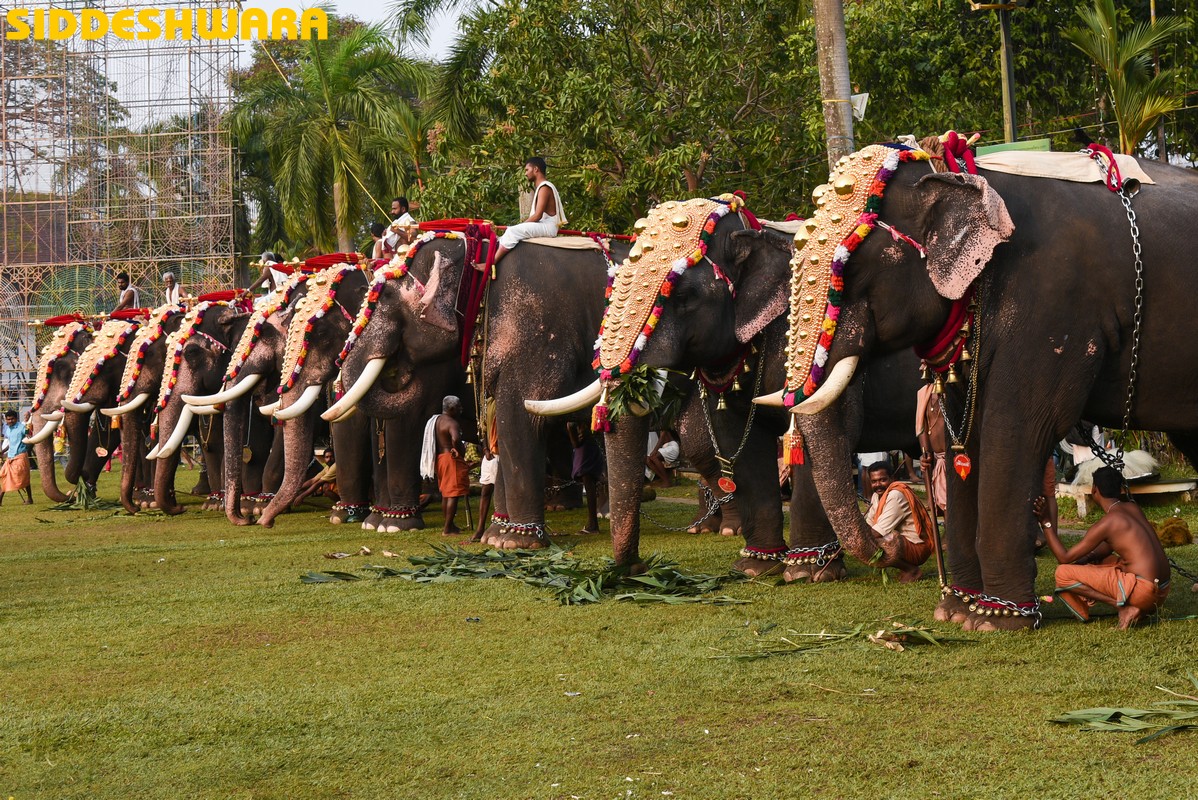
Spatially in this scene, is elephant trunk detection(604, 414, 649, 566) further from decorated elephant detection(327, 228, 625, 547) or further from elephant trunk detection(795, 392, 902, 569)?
decorated elephant detection(327, 228, 625, 547)

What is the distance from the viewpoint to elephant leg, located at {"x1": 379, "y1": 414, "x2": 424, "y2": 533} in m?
13.4

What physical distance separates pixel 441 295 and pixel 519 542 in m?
2.28

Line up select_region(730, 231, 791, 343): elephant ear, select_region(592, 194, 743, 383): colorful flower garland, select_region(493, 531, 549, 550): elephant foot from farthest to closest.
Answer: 1. select_region(493, 531, 549, 550): elephant foot
2. select_region(730, 231, 791, 343): elephant ear
3. select_region(592, 194, 743, 383): colorful flower garland

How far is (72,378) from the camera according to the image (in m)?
19.5

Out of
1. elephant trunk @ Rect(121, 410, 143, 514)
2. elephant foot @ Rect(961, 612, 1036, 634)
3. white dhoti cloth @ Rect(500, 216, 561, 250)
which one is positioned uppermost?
white dhoti cloth @ Rect(500, 216, 561, 250)

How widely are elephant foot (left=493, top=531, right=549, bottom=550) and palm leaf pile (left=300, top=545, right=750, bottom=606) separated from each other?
31cm

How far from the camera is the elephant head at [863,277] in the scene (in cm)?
696

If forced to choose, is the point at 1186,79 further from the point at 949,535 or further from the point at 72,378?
the point at 72,378

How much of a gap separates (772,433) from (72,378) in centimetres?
1304

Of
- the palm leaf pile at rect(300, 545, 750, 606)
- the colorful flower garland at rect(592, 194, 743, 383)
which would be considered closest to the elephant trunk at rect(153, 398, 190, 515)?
the palm leaf pile at rect(300, 545, 750, 606)

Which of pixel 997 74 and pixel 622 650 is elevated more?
pixel 997 74

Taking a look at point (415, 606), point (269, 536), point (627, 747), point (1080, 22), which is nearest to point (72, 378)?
point (269, 536)

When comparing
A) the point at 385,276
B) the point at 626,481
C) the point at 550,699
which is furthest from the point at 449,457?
the point at 550,699

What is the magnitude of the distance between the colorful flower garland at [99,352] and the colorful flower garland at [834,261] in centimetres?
1361
